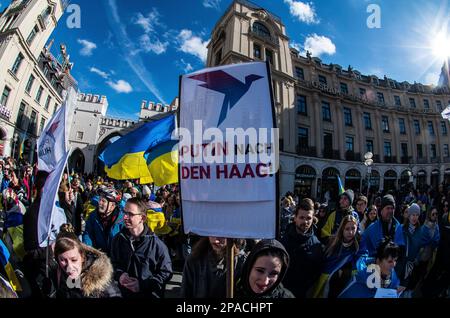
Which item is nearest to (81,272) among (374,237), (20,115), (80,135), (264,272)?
(264,272)

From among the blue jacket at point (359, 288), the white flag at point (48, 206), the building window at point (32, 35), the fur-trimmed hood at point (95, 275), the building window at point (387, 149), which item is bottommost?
the blue jacket at point (359, 288)

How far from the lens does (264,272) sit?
5.42 feet

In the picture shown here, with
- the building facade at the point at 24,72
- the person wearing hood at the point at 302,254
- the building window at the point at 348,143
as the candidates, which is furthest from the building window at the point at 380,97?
the building facade at the point at 24,72

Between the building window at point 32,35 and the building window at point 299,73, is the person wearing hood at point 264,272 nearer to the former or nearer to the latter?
the building window at point 299,73

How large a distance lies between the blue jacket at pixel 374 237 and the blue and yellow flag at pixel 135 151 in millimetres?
3683

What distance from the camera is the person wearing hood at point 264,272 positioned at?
1.65 metres

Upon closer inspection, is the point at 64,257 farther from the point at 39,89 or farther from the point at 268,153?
the point at 39,89

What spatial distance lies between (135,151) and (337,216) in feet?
12.7

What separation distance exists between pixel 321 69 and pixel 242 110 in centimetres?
2695

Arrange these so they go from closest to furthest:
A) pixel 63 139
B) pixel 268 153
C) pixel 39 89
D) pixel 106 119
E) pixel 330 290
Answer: pixel 268 153 < pixel 330 290 < pixel 63 139 < pixel 39 89 < pixel 106 119

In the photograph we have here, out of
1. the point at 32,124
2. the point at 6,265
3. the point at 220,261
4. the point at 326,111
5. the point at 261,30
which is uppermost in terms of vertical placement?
the point at 261,30

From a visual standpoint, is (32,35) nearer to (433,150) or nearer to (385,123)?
(385,123)

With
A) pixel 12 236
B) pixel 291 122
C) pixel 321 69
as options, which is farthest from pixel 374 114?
pixel 12 236

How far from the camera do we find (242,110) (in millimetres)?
1363
